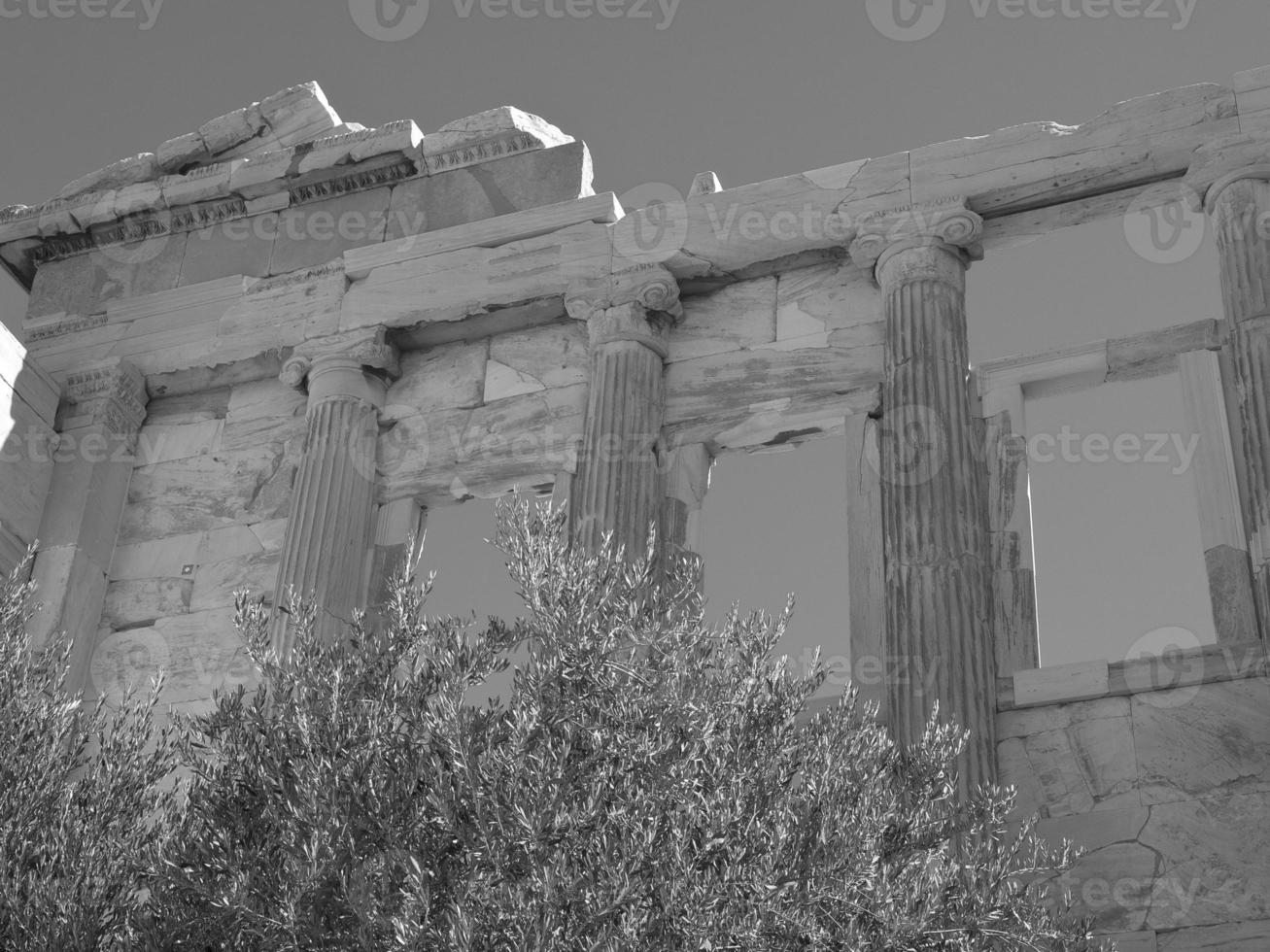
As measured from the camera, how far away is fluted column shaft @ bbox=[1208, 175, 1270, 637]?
12531 millimetres

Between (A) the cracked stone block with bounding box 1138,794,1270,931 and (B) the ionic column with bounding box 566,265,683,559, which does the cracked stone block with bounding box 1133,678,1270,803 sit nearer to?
(A) the cracked stone block with bounding box 1138,794,1270,931

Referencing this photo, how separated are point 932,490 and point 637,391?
2719 millimetres

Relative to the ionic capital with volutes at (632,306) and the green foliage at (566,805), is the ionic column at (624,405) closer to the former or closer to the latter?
the ionic capital with volutes at (632,306)

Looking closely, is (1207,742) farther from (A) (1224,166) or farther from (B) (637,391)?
(B) (637,391)

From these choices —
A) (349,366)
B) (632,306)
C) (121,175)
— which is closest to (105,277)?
(121,175)

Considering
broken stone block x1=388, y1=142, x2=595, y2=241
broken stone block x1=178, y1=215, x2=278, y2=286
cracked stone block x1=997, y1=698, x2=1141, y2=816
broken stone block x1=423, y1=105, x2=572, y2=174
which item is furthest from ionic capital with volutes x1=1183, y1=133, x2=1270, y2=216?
broken stone block x1=178, y1=215, x2=278, y2=286

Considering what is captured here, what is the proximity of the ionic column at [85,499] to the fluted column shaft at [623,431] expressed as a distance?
15.0 feet

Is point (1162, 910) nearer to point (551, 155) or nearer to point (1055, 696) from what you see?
point (1055, 696)

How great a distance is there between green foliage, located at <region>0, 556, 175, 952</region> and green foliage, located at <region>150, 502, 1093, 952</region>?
1.24ft

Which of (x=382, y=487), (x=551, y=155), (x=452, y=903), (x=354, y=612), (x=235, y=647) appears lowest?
(x=452, y=903)

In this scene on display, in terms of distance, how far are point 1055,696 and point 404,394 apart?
653cm

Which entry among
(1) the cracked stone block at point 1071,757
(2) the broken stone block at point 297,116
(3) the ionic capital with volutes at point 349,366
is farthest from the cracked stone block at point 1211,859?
(2) the broken stone block at point 297,116

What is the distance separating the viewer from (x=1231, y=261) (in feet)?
44.7

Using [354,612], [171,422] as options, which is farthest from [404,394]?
[354,612]
